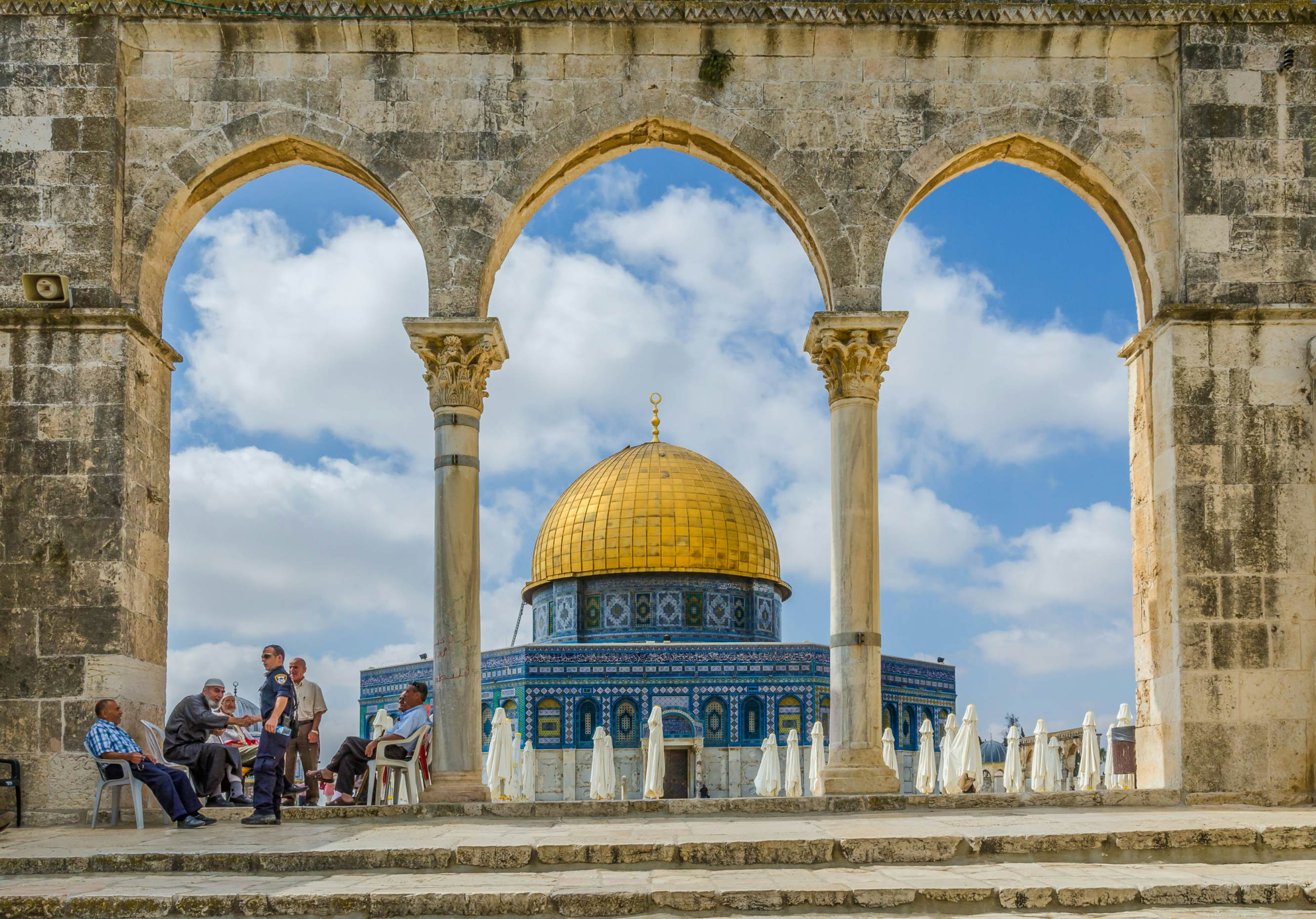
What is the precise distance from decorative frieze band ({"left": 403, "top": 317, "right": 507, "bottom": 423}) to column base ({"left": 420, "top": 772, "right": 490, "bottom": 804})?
2.74 meters

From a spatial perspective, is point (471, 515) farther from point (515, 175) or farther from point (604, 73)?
point (604, 73)

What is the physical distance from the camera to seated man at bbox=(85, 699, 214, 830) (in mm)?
9602

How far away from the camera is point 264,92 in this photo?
1132cm

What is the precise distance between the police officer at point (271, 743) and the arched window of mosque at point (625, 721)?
Answer: 2446 centimetres

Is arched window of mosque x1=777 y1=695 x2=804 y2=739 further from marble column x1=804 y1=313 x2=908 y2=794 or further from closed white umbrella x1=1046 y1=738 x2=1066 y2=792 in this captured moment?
marble column x1=804 y1=313 x2=908 y2=794

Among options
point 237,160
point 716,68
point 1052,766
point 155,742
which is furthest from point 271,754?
point 1052,766

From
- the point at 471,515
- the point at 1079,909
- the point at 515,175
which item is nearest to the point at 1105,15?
the point at 515,175

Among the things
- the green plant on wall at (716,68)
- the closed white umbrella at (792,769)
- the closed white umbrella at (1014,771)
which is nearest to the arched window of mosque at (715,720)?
the closed white umbrella at (792,769)

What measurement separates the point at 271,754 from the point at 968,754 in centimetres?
1264

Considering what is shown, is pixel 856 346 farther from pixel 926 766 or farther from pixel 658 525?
pixel 658 525

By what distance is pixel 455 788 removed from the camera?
35.0 feet

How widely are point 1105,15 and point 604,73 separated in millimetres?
3830

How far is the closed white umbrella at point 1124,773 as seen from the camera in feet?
38.6

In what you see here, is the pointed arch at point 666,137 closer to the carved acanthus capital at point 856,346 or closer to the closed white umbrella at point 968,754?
the carved acanthus capital at point 856,346
